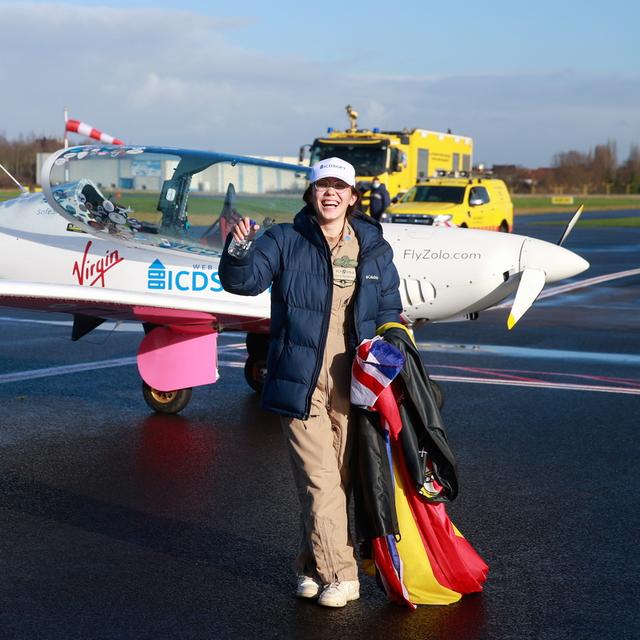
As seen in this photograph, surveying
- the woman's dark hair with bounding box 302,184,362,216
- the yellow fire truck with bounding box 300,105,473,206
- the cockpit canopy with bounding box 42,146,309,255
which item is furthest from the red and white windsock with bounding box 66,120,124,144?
the yellow fire truck with bounding box 300,105,473,206

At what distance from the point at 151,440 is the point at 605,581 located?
369cm

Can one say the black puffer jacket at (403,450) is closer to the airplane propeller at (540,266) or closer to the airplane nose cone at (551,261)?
the airplane propeller at (540,266)

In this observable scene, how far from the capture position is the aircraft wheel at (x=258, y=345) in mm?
9164

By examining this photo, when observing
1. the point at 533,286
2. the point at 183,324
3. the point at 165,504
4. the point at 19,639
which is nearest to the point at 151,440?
the point at 183,324

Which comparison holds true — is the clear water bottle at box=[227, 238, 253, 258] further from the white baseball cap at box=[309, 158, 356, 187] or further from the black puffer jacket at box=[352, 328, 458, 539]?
the black puffer jacket at box=[352, 328, 458, 539]

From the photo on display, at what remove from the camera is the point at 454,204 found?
86.9 ft

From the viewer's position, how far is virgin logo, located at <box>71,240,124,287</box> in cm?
838

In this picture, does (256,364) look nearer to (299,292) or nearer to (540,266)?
(540,266)

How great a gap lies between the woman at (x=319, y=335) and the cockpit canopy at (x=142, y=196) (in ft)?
12.4

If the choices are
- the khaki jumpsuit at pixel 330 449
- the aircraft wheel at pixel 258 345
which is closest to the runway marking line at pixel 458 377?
the aircraft wheel at pixel 258 345

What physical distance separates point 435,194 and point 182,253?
63.9 ft

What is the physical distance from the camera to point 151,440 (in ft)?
25.0

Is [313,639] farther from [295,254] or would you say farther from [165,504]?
[165,504]

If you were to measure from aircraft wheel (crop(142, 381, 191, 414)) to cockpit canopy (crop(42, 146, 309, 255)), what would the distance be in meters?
1.09
